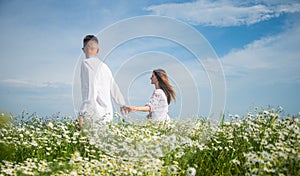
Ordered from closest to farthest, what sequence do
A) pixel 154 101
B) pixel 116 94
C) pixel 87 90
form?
pixel 87 90
pixel 116 94
pixel 154 101

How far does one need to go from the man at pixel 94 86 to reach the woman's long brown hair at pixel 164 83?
1472mm

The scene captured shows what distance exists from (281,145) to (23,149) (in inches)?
162

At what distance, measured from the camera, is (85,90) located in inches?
257

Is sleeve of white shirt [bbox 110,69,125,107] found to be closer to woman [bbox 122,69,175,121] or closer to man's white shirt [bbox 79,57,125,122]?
man's white shirt [bbox 79,57,125,122]

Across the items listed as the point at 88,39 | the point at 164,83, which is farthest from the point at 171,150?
the point at 164,83

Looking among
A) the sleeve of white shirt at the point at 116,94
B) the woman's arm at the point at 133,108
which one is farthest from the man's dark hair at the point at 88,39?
the woman's arm at the point at 133,108

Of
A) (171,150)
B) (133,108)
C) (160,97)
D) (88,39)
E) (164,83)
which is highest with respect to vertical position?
(88,39)

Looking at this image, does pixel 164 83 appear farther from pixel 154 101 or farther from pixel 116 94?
pixel 116 94

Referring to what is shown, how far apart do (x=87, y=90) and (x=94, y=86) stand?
0.15m

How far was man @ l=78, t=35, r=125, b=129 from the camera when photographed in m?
6.52

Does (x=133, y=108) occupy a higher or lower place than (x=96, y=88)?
lower

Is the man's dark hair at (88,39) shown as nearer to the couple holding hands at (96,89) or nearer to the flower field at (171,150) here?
the couple holding hands at (96,89)

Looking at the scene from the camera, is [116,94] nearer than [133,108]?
Yes

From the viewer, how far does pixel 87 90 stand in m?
6.52
